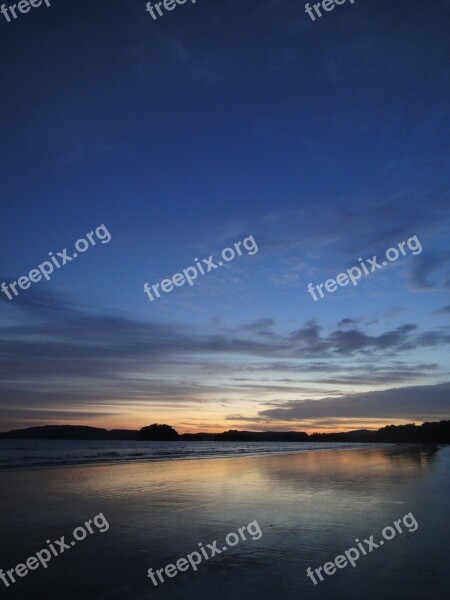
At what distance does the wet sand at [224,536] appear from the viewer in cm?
685

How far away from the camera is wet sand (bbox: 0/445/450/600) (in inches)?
270

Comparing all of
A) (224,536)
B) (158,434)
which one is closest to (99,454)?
(224,536)

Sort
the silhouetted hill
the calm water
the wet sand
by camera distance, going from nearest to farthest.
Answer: the wet sand < the calm water < the silhouetted hill

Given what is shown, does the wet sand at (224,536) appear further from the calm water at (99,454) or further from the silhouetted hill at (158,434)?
the silhouetted hill at (158,434)

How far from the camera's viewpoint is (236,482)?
21781 mm

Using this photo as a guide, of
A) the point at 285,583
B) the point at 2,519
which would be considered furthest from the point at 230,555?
the point at 2,519

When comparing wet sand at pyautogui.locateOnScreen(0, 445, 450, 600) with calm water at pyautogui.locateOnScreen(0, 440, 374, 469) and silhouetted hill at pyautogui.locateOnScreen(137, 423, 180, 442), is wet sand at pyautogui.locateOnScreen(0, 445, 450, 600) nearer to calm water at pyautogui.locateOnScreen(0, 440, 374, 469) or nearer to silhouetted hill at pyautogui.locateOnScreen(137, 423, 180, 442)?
calm water at pyautogui.locateOnScreen(0, 440, 374, 469)

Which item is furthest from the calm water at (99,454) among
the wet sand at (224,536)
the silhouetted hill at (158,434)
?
the silhouetted hill at (158,434)

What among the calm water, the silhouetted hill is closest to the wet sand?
the calm water

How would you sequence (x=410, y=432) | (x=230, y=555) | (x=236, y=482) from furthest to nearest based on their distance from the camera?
(x=410, y=432) < (x=236, y=482) < (x=230, y=555)

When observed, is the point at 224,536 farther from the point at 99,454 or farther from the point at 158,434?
the point at 158,434

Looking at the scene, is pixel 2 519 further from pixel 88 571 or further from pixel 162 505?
pixel 88 571

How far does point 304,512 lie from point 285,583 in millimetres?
6647

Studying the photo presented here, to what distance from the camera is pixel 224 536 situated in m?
10.3
